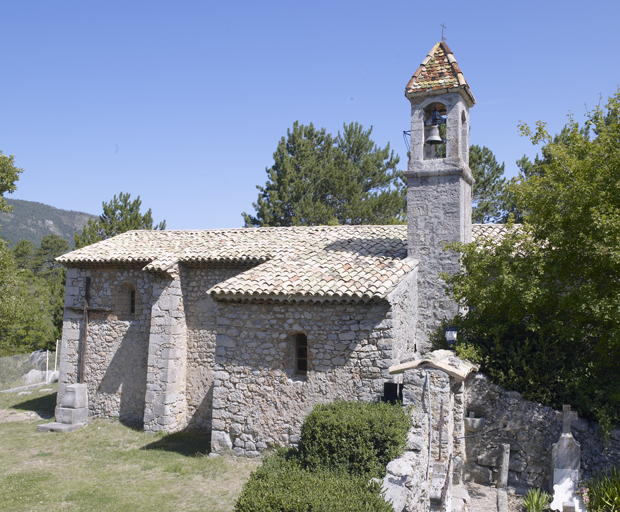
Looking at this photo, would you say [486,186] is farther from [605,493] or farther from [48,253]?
[48,253]

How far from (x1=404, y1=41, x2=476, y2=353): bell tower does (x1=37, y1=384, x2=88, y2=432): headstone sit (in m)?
10.0

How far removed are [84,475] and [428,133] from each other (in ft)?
36.8

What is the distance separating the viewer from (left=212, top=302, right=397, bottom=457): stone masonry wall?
406 inches

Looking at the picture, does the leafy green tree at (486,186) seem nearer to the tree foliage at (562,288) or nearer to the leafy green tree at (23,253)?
the tree foliage at (562,288)

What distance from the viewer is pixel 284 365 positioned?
11.1 meters

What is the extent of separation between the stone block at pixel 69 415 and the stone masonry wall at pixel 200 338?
3396 millimetres

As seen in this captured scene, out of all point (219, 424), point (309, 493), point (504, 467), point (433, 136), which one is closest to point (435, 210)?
point (433, 136)

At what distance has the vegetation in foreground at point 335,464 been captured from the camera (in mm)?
5957

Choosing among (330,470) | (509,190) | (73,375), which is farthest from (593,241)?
(73,375)

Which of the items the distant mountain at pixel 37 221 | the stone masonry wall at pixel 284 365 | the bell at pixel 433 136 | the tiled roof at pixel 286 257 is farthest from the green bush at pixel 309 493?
the distant mountain at pixel 37 221

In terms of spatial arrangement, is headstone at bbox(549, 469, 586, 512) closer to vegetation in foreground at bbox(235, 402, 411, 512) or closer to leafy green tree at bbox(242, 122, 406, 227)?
vegetation in foreground at bbox(235, 402, 411, 512)

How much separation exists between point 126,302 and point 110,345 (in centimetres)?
136

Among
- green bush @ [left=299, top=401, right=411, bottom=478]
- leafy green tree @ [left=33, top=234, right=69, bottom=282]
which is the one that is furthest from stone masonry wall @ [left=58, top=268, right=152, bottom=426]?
leafy green tree @ [left=33, top=234, right=69, bottom=282]

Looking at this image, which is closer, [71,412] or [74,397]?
[71,412]
